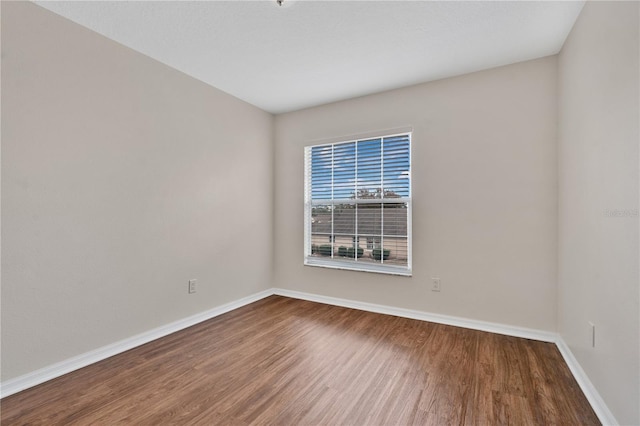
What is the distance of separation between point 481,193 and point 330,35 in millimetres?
2003

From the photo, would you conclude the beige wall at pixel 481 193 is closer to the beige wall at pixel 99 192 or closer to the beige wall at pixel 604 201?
the beige wall at pixel 604 201

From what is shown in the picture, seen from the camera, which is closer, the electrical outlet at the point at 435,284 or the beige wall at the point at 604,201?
the beige wall at the point at 604,201

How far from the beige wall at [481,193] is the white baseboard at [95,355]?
1.79 metres

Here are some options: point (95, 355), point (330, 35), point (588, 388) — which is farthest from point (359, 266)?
point (95, 355)

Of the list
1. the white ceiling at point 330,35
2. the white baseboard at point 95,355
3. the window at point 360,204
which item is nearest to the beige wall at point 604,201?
the white ceiling at point 330,35

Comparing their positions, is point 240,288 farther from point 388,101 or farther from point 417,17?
point 417,17

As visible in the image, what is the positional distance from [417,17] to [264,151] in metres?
A: 2.47

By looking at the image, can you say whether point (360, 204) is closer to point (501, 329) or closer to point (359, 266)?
point (359, 266)

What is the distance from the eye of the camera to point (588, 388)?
1763mm

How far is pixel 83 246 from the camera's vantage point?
7.11ft

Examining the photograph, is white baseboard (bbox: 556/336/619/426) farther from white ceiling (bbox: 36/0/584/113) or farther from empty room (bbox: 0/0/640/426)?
white ceiling (bbox: 36/0/584/113)

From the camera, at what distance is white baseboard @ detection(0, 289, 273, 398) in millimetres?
1831

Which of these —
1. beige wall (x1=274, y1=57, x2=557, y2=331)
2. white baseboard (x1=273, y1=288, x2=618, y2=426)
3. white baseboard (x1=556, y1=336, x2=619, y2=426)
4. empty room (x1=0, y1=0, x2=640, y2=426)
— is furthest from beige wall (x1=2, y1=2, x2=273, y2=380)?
white baseboard (x1=556, y1=336, x2=619, y2=426)

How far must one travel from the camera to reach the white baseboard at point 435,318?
101 inches
